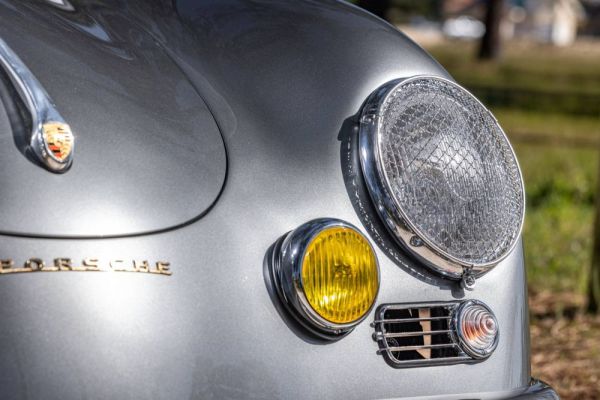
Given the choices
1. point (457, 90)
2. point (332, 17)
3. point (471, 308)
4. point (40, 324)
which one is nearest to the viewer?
Answer: point (40, 324)

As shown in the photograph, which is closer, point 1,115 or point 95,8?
point 1,115

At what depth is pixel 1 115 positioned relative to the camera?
1.22 meters

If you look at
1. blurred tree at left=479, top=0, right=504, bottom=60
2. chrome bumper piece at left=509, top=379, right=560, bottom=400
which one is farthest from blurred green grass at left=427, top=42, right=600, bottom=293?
chrome bumper piece at left=509, top=379, right=560, bottom=400

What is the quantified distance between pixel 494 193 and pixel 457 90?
0.18 metres

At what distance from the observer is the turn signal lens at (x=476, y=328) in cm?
143

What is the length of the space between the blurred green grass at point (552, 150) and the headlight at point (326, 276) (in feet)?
10.3

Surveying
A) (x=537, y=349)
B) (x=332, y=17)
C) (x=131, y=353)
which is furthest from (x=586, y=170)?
(x=131, y=353)

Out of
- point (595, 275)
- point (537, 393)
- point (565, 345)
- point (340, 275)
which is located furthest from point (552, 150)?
point (340, 275)

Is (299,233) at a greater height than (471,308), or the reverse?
(299,233)

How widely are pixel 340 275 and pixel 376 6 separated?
8.33 meters

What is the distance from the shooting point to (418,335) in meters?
1.41

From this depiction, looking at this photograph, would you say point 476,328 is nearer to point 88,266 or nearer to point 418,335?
point 418,335

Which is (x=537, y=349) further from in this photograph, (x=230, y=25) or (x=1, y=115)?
(x=1, y=115)

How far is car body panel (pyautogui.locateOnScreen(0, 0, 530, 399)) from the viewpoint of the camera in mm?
1159
